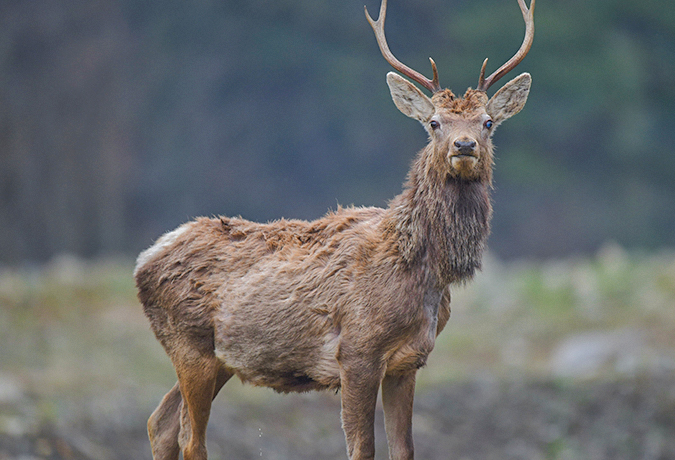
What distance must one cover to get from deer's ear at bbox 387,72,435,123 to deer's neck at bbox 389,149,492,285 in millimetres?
346

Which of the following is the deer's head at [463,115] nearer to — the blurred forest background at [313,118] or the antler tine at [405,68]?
the antler tine at [405,68]

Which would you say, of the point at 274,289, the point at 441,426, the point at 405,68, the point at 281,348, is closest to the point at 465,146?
the point at 405,68

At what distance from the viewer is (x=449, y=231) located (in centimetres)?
480

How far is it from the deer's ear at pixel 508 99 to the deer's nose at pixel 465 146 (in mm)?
434

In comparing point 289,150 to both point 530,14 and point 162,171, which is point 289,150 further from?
point 530,14

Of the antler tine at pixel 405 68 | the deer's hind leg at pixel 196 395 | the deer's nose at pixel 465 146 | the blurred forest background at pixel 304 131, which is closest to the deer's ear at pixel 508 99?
the antler tine at pixel 405 68

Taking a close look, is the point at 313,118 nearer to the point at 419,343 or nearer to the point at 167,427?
the point at 167,427

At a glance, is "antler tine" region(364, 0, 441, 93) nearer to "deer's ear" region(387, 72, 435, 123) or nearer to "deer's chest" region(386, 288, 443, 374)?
"deer's ear" region(387, 72, 435, 123)

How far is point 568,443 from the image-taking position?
751cm

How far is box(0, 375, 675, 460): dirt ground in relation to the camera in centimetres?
706

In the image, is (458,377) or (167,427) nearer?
(167,427)

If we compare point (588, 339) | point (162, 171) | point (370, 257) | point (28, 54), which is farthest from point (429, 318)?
point (162, 171)

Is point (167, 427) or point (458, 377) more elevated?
point (458, 377)

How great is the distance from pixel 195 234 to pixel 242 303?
633 millimetres
